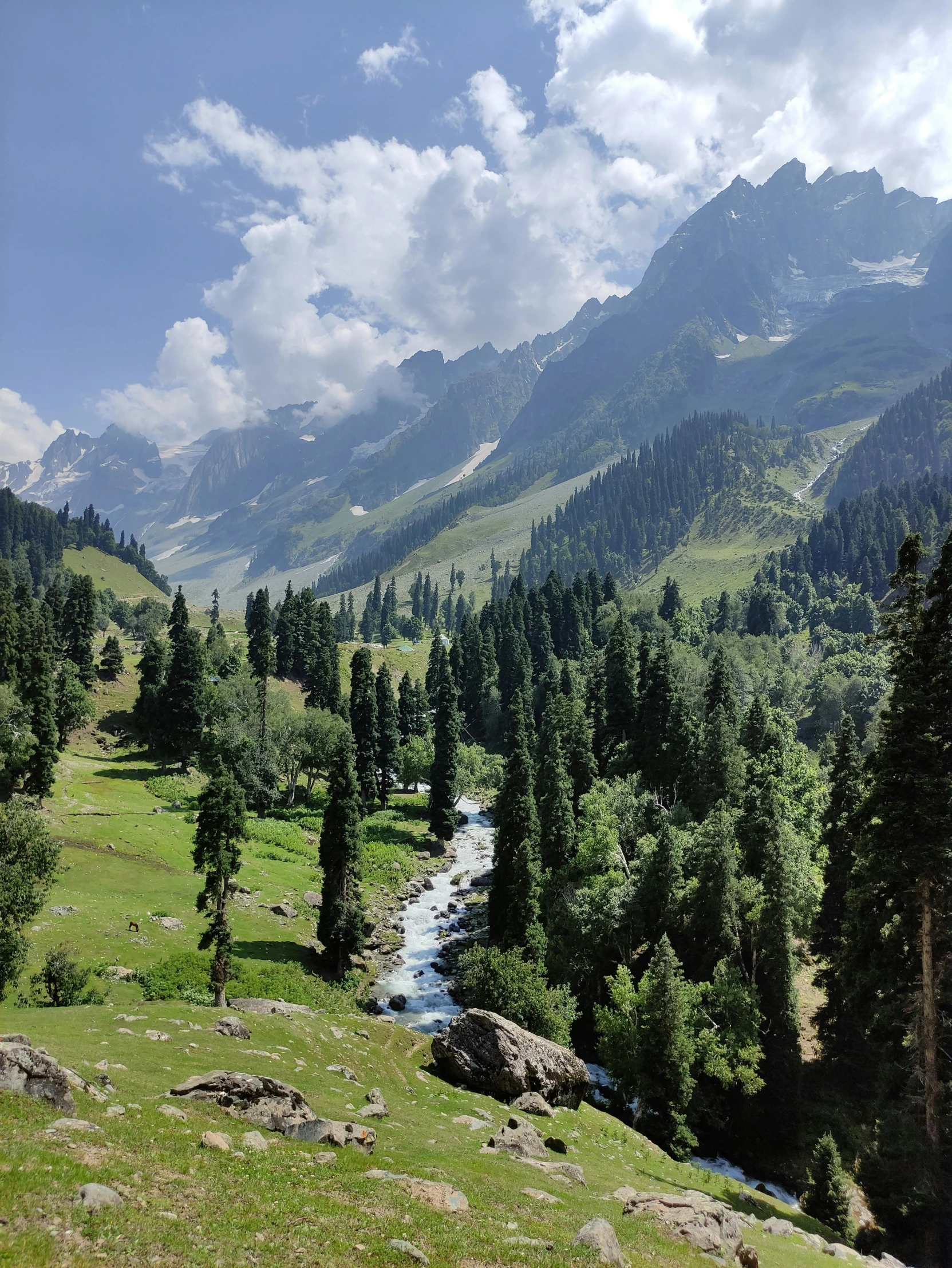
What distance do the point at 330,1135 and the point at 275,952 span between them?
1636 inches

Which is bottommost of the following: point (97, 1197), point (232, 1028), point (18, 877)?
Answer: point (232, 1028)

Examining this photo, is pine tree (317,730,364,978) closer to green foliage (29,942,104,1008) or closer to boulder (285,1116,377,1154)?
green foliage (29,942,104,1008)

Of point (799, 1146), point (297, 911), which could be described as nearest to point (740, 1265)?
point (799, 1146)

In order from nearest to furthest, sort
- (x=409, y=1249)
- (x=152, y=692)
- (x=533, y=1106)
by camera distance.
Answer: (x=409, y=1249)
(x=533, y=1106)
(x=152, y=692)

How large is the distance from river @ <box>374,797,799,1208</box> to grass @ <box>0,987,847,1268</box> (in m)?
8.58

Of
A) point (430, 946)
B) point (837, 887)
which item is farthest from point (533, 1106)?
point (430, 946)

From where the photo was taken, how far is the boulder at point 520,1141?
3119cm

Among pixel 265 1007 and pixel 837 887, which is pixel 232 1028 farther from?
pixel 837 887

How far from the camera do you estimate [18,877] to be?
40281 mm

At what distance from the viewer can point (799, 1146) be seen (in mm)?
46562

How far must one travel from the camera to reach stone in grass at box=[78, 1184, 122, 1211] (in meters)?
14.1

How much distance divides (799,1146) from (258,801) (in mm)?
83483

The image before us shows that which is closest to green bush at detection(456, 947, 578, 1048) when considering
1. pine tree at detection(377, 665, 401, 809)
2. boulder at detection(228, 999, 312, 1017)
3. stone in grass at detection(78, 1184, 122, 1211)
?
boulder at detection(228, 999, 312, 1017)

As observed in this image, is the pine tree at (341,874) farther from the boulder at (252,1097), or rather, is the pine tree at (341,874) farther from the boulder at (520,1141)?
the boulder at (252,1097)
